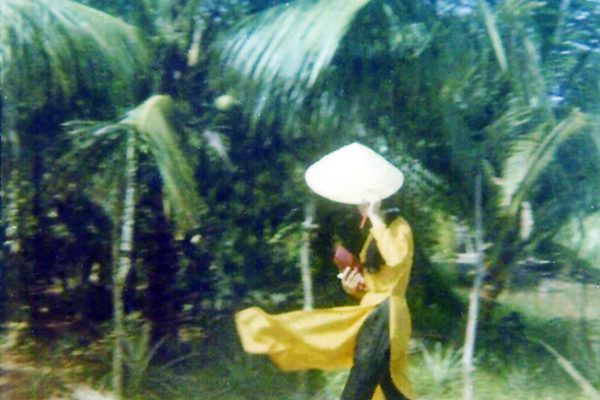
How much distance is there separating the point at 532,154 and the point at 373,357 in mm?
1183

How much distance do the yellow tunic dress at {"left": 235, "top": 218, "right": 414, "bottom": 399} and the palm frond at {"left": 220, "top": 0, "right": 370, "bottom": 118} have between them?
31.1 inches

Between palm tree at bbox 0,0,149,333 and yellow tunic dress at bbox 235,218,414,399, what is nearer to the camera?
yellow tunic dress at bbox 235,218,414,399

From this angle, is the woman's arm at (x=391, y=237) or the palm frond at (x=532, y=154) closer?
the woman's arm at (x=391, y=237)

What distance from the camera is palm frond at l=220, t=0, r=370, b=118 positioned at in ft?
13.9

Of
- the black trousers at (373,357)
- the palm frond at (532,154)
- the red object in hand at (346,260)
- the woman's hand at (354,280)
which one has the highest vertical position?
the palm frond at (532,154)

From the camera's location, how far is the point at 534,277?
14.2ft

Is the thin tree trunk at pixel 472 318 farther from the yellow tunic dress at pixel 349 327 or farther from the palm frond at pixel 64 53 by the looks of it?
the palm frond at pixel 64 53

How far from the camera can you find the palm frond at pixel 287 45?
4227 millimetres

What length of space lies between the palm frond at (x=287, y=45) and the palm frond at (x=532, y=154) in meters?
0.98

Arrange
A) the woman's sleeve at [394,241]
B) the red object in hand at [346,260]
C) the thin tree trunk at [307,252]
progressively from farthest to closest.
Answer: the thin tree trunk at [307,252]
the red object in hand at [346,260]
the woman's sleeve at [394,241]

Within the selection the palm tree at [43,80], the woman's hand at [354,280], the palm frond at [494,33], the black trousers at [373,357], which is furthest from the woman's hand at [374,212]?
the palm tree at [43,80]

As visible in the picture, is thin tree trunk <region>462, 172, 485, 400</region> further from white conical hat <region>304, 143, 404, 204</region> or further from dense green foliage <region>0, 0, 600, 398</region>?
white conical hat <region>304, 143, 404, 204</region>

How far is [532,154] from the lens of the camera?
4.31 m

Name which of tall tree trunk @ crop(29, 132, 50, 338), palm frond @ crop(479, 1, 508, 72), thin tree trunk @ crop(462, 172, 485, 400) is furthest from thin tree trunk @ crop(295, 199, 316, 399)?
tall tree trunk @ crop(29, 132, 50, 338)
